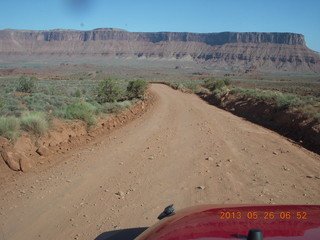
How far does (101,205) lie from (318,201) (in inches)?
145

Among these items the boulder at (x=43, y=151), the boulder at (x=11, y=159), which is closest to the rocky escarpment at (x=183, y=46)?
the boulder at (x=43, y=151)

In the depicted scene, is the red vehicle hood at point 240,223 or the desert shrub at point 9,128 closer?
the red vehicle hood at point 240,223

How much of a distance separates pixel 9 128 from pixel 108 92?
1274cm

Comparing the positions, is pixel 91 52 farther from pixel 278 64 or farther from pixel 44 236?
pixel 44 236

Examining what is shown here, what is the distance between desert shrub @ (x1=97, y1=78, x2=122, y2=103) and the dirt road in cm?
1065

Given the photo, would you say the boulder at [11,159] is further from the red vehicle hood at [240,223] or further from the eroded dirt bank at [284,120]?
the eroded dirt bank at [284,120]

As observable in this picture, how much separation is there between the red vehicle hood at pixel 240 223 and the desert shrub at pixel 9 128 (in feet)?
20.4

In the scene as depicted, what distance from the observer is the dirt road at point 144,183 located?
4492 millimetres

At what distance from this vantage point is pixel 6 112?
12.3 m

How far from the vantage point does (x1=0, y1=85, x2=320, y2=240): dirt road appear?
4492 millimetres

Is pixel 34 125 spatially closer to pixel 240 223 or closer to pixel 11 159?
pixel 11 159

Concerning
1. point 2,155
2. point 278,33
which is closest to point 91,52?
point 278,33
